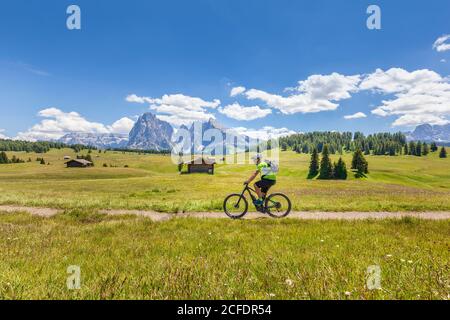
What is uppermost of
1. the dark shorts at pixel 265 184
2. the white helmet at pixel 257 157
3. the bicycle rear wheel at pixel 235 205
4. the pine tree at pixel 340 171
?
the white helmet at pixel 257 157

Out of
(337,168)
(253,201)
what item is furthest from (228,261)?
(337,168)

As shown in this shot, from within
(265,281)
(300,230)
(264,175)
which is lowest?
(300,230)

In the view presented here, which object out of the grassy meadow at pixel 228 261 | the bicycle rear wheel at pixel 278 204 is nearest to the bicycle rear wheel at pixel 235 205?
the bicycle rear wheel at pixel 278 204

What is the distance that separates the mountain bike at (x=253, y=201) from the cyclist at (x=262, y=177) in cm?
32

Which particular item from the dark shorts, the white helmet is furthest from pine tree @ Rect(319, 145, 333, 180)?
the white helmet

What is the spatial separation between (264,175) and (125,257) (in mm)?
8414

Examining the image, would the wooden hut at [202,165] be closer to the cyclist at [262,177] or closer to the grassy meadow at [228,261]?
the cyclist at [262,177]

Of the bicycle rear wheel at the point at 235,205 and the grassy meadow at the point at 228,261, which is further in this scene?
the bicycle rear wheel at the point at 235,205

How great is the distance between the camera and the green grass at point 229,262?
12.2ft

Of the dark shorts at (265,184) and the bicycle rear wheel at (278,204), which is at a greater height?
the dark shorts at (265,184)

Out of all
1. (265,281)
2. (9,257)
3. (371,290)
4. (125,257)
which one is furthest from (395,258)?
(9,257)

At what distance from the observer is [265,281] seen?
4242 millimetres
